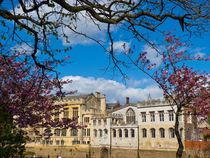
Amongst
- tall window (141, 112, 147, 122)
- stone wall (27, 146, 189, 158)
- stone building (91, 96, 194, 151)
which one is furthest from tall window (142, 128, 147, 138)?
stone wall (27, 146, 189, 158)

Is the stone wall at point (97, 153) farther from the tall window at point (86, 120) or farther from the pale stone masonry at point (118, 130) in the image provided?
the tall window at point (86, 120)

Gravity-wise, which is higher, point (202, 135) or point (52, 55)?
point (52, 55)

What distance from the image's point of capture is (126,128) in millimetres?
44469

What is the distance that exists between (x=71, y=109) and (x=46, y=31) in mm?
47526

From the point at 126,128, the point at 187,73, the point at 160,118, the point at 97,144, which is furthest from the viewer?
the point at 97,144

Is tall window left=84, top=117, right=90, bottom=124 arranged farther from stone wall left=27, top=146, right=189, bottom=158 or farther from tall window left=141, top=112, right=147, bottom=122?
tall window left=141, top=112, right=147, bottom=122

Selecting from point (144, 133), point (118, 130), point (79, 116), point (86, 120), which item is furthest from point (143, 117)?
point (86, 120)

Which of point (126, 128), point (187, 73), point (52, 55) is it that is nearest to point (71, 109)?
point (126, 128)

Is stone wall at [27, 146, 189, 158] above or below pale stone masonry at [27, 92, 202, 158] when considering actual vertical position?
below

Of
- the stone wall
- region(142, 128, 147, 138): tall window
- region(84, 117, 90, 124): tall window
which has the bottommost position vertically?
the stone wall

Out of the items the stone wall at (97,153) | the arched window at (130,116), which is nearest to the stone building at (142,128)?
the arched window at (130,116)

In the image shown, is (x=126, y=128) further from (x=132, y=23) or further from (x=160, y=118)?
(x=132, y=23)

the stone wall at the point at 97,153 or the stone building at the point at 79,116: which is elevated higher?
the stone building at the point at 79,116

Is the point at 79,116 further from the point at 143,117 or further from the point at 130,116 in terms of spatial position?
the point at 143,117
